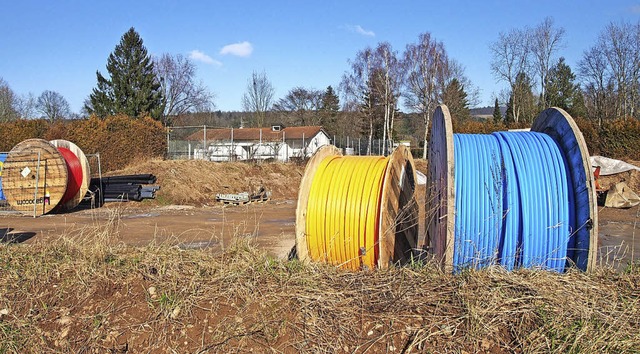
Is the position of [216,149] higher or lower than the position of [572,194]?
higher

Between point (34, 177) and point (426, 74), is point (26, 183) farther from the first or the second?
point (426, 74)

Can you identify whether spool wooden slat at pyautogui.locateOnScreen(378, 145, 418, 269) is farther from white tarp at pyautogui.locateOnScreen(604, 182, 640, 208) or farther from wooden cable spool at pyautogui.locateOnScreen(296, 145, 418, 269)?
white tarp at pyautogui.locateOnScreen(604, 182, 640, 208)

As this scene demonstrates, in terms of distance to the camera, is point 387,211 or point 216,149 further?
point 216,149

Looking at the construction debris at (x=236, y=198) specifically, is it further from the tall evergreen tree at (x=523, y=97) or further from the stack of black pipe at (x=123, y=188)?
the tall evergreen tree at (x=523, y=97)

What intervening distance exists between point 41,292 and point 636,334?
4.85 meters

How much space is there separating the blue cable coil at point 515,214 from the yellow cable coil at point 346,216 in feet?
4.04

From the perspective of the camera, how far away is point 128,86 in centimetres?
4562

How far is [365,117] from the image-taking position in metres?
53.3

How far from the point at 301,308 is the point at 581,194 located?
3.17 metres

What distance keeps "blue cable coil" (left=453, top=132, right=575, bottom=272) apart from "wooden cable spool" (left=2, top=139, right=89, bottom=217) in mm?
13682

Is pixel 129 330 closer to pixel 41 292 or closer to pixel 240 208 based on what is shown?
pixel 41 292

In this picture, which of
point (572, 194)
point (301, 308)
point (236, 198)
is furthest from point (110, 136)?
point (572, 194)

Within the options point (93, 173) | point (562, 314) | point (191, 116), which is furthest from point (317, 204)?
point (191, 116)

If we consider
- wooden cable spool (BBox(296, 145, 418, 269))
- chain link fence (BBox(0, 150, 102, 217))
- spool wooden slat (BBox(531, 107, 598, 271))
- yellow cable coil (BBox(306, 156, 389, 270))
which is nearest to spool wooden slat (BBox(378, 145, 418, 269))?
wooden cable spool (BBox(296, 145, 418, 269))
